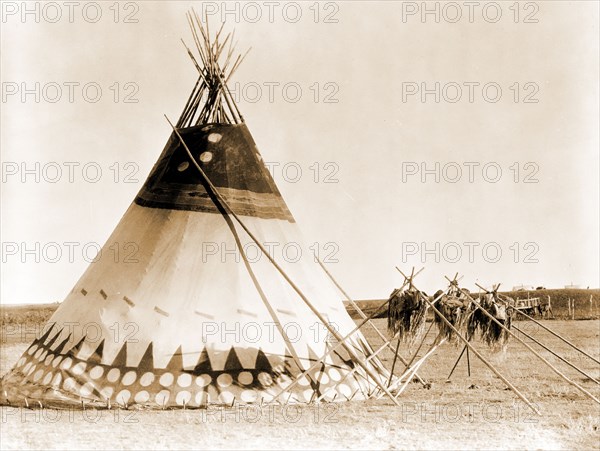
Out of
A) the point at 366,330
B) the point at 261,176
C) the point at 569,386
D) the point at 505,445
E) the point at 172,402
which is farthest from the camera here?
the point at 366,330

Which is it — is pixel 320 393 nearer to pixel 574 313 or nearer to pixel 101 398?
pixel 101 398

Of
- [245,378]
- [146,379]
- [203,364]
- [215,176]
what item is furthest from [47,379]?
[215,176]

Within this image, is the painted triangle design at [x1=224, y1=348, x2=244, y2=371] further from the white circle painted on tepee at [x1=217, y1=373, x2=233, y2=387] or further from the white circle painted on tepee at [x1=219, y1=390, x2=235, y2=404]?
the white circle painted on tepee at [x1=219, y1=390, x2=235, y2=404]

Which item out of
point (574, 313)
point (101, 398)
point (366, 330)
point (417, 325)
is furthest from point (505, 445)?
point (574, 313)

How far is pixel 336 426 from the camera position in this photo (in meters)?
6.90

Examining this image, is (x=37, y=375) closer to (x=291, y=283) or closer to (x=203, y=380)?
(x=203, y=380)

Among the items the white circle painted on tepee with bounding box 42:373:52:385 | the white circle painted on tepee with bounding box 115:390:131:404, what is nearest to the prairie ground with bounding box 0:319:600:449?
the white circle painted on tepee with bounding box 115:390:131:404

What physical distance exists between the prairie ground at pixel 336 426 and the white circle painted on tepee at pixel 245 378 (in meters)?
0.35

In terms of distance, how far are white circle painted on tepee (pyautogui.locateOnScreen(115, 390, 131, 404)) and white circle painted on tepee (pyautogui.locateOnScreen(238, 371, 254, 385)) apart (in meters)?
1.19

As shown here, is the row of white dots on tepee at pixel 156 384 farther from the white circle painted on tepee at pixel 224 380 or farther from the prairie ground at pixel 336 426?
the prairie ground at pixel 336 426

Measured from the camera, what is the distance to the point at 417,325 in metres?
8.48

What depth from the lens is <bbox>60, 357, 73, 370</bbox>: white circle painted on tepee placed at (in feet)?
26.6

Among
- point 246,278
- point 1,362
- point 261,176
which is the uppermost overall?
point 261,176

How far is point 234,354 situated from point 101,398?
149cm
